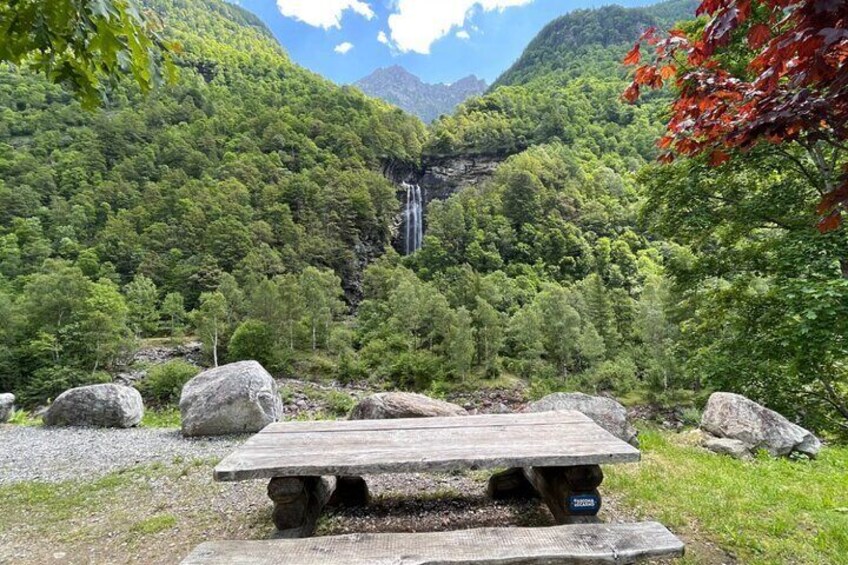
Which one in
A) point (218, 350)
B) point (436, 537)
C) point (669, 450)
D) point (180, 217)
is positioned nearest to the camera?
point (436, 537)

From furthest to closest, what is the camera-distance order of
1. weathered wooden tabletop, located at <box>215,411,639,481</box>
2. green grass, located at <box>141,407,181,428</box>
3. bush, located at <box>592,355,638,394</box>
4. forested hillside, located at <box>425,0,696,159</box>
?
1. forested hillside, located at <box>425,0,696,159</box>
2. bush, located at <box>592,355,638,394</box>
3. green grass, located at <box>141,407,181,428</box>
4. weathered wooden tabletop, located at <box>215,411,639,481</box>

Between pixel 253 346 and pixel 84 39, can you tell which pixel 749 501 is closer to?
pixel 84 39

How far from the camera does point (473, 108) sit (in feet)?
252

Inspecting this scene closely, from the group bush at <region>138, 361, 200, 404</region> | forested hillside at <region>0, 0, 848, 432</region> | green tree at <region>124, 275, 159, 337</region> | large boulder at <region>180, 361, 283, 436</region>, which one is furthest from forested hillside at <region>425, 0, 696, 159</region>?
large boulder at <region>180, 361, 283, 436</region>

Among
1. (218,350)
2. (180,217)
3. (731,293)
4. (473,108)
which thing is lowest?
(218,350)

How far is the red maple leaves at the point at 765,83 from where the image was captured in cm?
137

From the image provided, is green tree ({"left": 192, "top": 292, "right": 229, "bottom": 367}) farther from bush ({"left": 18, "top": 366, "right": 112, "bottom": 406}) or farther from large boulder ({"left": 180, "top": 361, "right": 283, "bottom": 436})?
large boulder ({"left": 180, "top": 361, "right": 283, "bottom": 436})

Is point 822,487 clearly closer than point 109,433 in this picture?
Yes

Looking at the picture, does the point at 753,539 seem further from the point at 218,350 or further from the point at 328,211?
the point at 328,211

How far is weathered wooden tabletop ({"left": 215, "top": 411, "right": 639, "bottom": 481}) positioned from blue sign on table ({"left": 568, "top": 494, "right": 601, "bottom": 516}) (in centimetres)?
37

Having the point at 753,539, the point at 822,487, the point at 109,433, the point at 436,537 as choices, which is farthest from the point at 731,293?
the point at 109,433

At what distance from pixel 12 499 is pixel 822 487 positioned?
826cm

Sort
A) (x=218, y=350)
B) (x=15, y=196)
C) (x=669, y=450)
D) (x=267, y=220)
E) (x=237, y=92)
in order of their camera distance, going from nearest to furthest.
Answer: (x=669, y=450), (x=218, y=350), (x=15, y=196), (x=267, y=220), (x=237, y=92)

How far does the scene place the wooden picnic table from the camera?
8.20 feet
